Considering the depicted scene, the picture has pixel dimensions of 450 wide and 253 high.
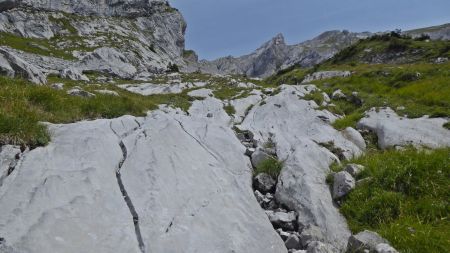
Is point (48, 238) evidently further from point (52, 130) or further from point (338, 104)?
point (338, 104)

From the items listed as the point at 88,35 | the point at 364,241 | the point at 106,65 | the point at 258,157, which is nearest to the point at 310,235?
the point at 364,241

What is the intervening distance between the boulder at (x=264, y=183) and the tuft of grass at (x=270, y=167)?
0.85 feet

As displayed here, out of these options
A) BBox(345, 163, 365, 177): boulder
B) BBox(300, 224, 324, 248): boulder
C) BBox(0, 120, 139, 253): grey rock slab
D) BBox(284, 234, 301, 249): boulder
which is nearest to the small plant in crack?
BBox(345, 163, 365, 177): boulder

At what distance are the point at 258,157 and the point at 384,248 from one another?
5003 millimetres

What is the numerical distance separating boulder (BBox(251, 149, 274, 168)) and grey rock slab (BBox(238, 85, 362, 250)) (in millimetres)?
560

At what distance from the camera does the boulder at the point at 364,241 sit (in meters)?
6.87

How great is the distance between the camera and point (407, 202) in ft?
27.0

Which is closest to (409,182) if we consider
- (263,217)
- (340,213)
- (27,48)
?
(340,213)

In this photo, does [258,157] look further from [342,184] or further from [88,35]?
[88,35]

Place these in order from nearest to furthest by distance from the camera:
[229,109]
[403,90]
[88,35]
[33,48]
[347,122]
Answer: [347,122] → [403,90] → [229,109] → [33,48] → [88,35]

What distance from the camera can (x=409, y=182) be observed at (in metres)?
8.82

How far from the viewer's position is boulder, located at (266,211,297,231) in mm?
8180

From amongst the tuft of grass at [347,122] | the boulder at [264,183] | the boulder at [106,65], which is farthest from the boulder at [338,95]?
the boulder at [106,65]

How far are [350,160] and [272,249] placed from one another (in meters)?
5.09
